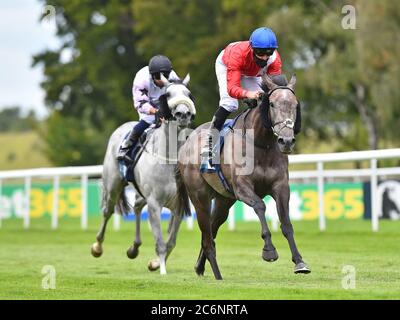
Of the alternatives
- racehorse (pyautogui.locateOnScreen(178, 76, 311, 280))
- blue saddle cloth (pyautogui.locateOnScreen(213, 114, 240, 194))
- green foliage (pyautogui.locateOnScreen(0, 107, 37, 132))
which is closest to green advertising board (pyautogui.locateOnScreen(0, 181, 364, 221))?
racehorse (pyautogui.locateOnScreen(178, 76, 311, 280))

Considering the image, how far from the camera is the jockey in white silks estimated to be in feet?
34.5

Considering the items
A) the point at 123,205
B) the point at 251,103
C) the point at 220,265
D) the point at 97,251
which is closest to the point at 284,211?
the point at 251,103

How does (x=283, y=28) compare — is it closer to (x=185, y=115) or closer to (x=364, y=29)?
(x=364, y=29)

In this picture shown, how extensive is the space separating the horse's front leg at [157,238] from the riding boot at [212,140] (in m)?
1.29

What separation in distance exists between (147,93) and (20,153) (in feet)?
194

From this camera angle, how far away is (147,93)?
10898 millimetres

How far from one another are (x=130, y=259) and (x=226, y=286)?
4.20 m

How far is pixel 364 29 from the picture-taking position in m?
29.9

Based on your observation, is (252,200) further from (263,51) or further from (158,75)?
(158,75)

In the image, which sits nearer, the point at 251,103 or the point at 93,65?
the point at 251,103

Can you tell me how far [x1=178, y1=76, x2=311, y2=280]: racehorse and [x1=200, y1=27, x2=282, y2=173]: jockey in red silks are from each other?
0.19m

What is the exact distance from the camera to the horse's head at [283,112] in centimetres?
789

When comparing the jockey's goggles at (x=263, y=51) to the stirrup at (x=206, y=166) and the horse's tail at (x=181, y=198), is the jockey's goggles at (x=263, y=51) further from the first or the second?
the horse's tail at (x=181, y=198)
